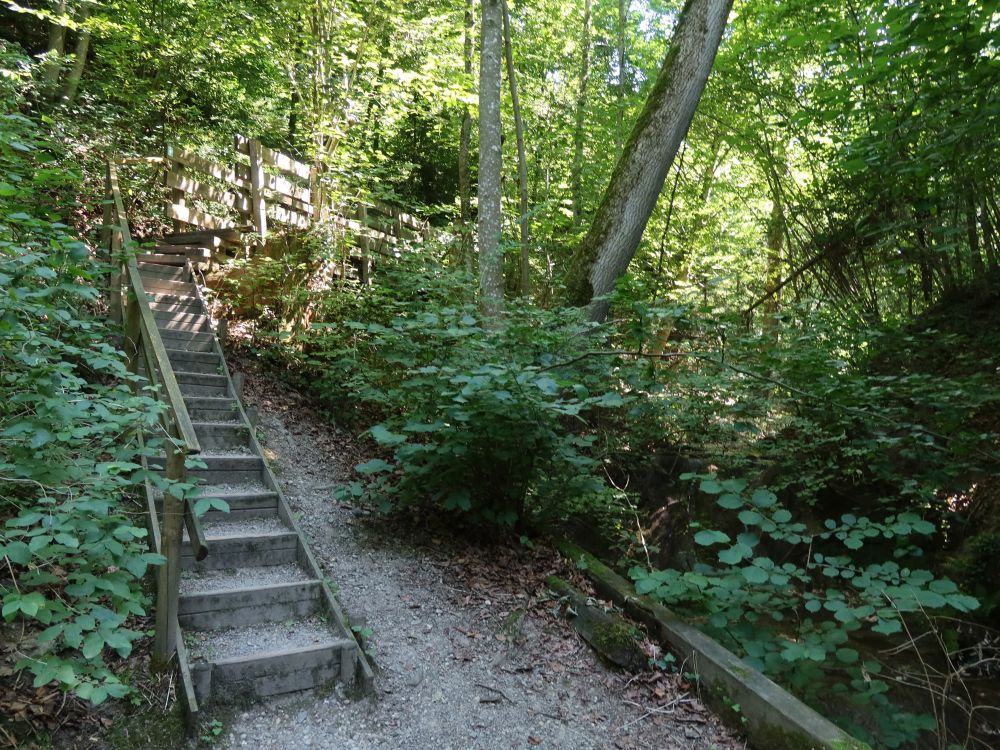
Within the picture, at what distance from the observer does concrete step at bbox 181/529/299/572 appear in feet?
12.7

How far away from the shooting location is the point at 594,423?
6.69m

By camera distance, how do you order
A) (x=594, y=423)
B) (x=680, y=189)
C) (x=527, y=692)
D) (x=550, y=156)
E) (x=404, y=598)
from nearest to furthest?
(x=527, y=692) → (x=404, y=598) → (x=594, y=423) → (x=680, y=189) → (x=550, y=156)

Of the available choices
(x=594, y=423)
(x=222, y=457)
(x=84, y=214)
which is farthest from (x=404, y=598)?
(x=84, y=214)

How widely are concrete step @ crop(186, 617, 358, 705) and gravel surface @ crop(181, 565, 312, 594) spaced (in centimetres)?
27

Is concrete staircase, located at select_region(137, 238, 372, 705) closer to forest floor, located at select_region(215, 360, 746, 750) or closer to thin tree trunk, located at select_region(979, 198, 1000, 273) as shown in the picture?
forest floor, located at select_region(215, 360, 746, 750)

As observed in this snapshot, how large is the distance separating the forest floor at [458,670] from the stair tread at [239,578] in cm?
41

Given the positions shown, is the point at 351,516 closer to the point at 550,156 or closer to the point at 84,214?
the point at 84,214

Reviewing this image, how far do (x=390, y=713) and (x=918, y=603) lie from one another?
2.85 m

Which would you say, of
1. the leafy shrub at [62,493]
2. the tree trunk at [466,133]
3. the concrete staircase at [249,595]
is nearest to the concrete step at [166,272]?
the concrete staircase at [249,595]

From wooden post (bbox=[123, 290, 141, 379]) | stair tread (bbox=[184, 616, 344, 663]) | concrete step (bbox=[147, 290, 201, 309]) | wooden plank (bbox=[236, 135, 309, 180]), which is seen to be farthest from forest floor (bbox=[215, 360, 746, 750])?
wooden plank (bbox=[236, 135, 309, 180])

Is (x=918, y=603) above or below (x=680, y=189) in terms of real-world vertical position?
below

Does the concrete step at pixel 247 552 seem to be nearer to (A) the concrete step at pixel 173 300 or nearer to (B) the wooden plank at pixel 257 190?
(A) the concrete step at pixel 173 300

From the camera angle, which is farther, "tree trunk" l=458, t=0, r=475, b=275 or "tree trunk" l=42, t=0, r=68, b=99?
"tree trunk" l=458, t=0, r=475, b=275

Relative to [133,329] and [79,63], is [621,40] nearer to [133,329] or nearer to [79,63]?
[79,63]
